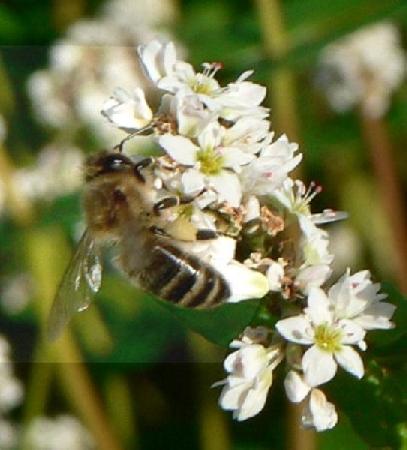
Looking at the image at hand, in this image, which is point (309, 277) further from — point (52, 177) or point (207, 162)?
point (52, 177)

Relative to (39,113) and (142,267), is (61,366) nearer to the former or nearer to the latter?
(39,113)

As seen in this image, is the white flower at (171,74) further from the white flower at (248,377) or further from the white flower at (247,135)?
the white flower at (248,377)

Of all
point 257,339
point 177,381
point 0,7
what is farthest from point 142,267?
point 0,7

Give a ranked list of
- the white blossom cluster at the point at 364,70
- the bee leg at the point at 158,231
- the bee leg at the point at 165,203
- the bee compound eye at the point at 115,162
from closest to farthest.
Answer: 1. the bee leg at the point at 165,203
2. the bee leg at the point at 158,231
3. the bee compound eye at the point at 115,162
4. the white blossom cluster at the point at 364,70

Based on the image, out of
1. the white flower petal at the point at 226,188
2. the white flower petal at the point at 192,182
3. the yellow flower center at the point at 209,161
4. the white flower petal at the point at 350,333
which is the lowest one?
the white flower petal at the point at 350,333

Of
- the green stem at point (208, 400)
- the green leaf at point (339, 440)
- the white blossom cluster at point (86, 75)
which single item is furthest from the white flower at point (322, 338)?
the white blossom cluster at point (86, 75)

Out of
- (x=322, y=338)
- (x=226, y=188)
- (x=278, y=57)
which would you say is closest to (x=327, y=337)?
(x=322, y=338)
